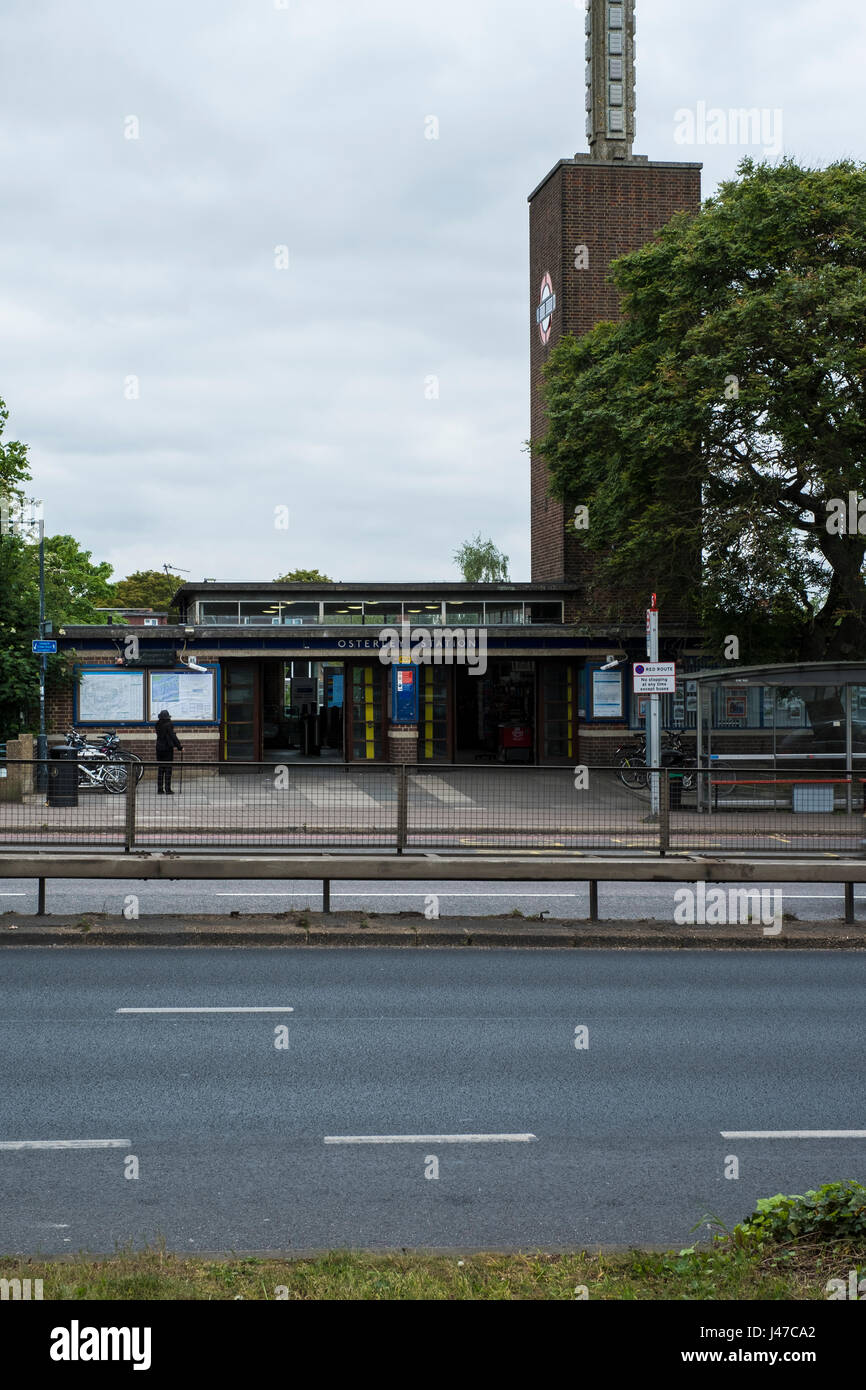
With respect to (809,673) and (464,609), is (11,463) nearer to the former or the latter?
(464,609)

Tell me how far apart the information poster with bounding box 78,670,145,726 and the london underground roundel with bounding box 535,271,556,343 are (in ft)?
54.6

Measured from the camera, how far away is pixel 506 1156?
18.6 ft

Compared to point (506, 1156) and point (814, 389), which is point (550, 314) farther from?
point (506, 1156)

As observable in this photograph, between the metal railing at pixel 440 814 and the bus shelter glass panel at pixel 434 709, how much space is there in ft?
65.8

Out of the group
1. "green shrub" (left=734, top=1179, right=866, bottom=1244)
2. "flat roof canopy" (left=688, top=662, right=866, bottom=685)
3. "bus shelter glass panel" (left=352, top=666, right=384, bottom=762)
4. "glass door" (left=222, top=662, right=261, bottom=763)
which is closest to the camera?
"green shrub" (left=734, top=1179, right=866, bottom=1244)

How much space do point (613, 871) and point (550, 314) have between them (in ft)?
96.9

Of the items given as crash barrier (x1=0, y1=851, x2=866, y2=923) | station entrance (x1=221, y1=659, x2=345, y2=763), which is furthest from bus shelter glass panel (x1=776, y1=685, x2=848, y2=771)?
crash barrier (x1=0, y1=851, x2=866, y2=923)

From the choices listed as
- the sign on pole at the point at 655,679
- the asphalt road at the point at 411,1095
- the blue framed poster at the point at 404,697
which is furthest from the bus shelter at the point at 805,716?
the asphalt road at the point at 411,1095

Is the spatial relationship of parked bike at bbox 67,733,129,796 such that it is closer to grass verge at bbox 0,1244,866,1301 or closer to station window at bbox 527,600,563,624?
grass verge at bbox 0,1244,866,1301

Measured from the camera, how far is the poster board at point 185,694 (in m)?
30.5

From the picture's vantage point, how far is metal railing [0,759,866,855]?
11820 mm

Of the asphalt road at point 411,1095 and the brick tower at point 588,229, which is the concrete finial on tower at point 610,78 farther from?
the asphalt road at point 411,1095

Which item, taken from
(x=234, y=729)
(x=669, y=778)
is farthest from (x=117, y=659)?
(x=669, y=778)

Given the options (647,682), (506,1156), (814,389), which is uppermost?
(814,389)
